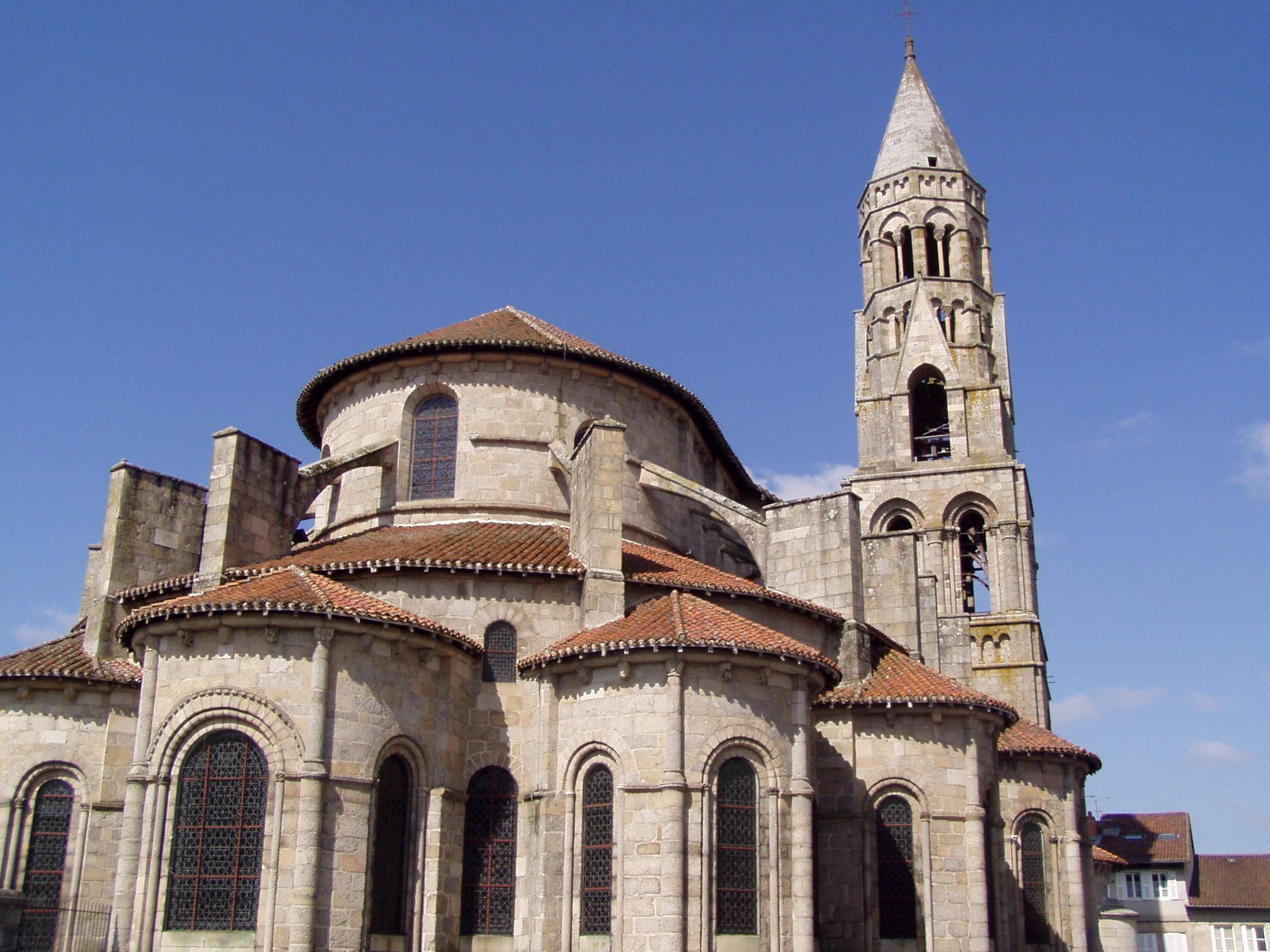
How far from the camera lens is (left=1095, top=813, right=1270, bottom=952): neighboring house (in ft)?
162

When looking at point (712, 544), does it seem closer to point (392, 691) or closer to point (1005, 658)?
point (392, 691)

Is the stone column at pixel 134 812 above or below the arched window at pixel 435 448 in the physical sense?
below

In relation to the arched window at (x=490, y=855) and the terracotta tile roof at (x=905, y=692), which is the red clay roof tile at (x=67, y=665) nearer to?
the arched window at (x=490, y=855)

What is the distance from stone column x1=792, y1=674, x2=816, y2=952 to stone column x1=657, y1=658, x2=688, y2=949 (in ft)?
5.22

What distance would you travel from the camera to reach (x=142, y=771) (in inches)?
706

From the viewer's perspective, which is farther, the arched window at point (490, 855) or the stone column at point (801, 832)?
the arched window at point (490, 855)

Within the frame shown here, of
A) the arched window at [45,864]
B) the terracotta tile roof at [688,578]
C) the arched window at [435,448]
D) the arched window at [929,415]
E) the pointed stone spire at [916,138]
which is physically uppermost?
the pointed stone spire at [916,138]

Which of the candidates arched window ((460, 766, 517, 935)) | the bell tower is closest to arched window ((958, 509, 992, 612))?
the bell tower

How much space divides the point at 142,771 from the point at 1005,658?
1055 inches

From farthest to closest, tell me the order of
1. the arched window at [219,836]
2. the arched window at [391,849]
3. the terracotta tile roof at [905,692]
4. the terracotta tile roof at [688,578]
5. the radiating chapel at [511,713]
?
1. the terracotta tile roof at [905,692]
2. the terracotta tile roof at [688,578]
3. the arched window at [391,849]
4. the radiating chapel at [511,713]
5. the arched window at [219,836]

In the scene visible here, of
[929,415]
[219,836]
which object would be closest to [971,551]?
[929,415]

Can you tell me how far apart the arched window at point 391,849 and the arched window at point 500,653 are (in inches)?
84.8

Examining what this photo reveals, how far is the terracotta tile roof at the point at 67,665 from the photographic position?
21.0 meters

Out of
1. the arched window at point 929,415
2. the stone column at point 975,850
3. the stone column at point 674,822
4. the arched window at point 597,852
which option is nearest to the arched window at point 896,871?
the stone column at point 975,850
